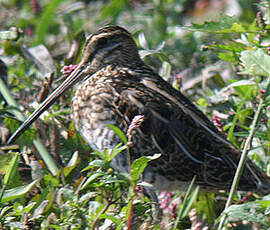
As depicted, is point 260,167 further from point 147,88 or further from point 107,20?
point 107,20

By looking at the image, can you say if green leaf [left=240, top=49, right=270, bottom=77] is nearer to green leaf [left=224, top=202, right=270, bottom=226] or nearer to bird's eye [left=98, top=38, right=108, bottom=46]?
green leaf [left=224, top=202, right=270, bottom=226]

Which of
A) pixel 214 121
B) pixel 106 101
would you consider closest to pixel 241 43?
pixel 214 121

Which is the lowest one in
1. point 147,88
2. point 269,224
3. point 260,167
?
point 260,167

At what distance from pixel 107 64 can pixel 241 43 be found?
0.73 meters

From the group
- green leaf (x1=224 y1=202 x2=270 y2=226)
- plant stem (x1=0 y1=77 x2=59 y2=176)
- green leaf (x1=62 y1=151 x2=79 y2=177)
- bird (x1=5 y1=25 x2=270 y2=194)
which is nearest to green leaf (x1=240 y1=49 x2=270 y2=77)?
green leaf (x1=224 y1=202 x2=270 y2=226)

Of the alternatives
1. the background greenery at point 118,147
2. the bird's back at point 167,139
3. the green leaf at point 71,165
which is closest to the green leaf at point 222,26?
the background greenery at point 118,147

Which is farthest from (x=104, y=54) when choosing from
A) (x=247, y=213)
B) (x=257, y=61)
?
(x=247, y=213)

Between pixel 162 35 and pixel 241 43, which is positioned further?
pixel 162 35

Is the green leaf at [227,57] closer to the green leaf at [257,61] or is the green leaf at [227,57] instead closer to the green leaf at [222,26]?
the green leaf at [222,26]

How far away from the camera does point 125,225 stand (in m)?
2.33

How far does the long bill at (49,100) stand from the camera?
2.93 metres

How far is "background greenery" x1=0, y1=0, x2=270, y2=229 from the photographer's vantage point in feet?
7.48

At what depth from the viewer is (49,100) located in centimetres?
306

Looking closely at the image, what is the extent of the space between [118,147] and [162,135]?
22 centimetres
